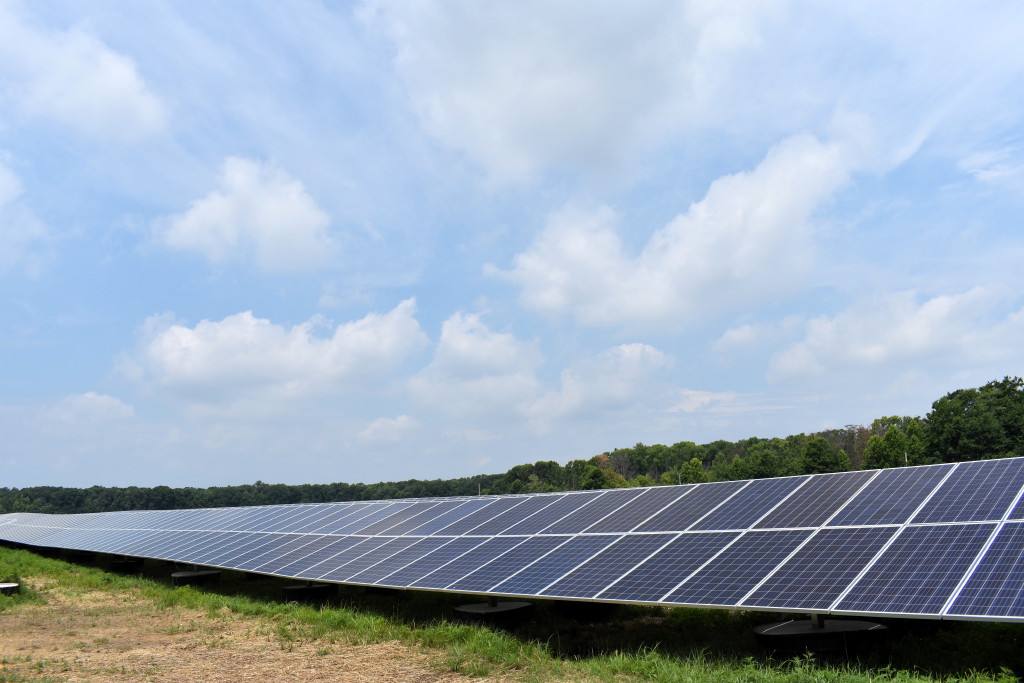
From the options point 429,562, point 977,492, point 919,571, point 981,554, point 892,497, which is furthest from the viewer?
point 429,562

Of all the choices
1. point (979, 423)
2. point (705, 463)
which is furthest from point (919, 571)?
point (705, 463)

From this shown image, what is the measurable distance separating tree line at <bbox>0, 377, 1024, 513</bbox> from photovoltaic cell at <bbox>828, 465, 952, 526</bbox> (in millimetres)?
61678

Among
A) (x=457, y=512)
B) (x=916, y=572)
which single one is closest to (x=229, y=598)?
(x=457, y=512)

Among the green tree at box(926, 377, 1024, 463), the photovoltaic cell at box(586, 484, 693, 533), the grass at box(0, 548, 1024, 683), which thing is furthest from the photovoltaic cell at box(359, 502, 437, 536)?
the green tree at box(926, 377, 1024, 463)

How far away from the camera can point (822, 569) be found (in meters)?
13.0

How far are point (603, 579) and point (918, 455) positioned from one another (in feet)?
253

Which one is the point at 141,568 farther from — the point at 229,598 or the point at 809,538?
the point at 809,538

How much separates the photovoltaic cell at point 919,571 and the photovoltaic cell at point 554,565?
6302 mm

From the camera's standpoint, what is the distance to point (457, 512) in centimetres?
2636

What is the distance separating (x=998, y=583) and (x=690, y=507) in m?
8.59

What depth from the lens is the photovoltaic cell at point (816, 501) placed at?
1579cm

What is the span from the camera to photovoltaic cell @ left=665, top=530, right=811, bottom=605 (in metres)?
13.1

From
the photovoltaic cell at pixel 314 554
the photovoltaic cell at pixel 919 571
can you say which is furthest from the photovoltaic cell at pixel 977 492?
the photovoltaic cell at pixel 314 554

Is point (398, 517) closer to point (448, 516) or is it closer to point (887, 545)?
point (448, 516)
